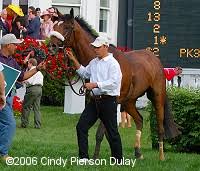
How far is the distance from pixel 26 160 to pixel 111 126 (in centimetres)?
149

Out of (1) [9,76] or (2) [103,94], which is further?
(1) [9,76]

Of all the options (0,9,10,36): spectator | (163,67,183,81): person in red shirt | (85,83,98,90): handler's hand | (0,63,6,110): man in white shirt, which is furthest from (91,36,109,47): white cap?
(163,67,183,81): person in red shirt

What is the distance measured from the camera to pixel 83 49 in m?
11.4

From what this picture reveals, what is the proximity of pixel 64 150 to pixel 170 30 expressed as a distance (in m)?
11.5

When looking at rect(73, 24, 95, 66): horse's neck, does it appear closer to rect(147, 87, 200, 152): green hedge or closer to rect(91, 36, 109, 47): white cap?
rect(91, 36, 109, 47): white cap

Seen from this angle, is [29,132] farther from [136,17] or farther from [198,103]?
[136,17]

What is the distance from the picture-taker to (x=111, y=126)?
1055 centimetres

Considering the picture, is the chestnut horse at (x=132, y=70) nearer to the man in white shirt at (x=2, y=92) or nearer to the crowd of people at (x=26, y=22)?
the man in white shirt at (x=2, y=92)

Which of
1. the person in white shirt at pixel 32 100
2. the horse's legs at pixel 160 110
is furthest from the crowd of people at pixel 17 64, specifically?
the horse's legs at pixel 160 110

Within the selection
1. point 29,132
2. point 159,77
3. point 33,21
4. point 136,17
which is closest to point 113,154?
point 159,77

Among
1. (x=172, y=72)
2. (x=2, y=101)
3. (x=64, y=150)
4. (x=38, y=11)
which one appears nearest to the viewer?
(x=2, y=101)

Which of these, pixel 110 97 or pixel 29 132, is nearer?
pixel 110 97

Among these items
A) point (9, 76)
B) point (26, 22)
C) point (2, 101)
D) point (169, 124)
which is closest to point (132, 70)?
point (169, 124)

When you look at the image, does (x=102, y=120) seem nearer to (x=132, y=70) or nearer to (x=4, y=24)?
(x=132, y=70)
